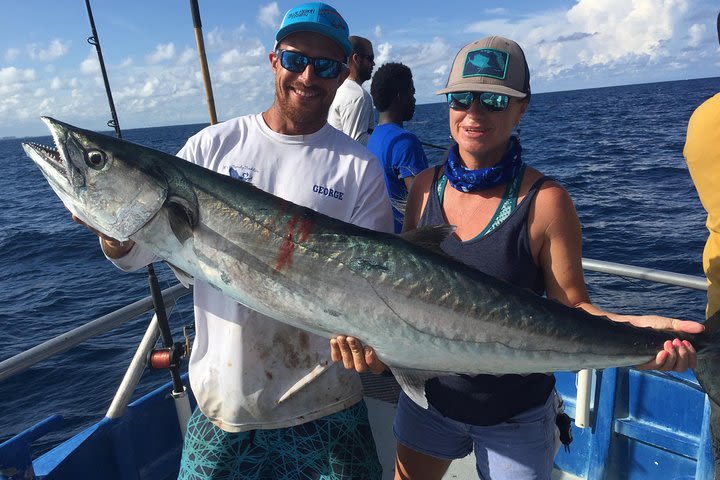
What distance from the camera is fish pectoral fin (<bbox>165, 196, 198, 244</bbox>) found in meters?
2.43

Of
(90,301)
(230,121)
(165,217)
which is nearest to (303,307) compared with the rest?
(165,217)

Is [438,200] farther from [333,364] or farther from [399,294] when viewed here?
[333,364]

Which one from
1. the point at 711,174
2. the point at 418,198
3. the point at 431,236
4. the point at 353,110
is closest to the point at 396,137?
the point at 353,110

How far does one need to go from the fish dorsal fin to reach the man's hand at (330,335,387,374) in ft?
1.82

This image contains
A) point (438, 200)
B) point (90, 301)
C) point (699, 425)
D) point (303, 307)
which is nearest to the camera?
point (303, 307)

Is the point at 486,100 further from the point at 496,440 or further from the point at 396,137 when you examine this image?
the point at 396,137

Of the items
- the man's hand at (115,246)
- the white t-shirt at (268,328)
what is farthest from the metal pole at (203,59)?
the man's hand at (115,246)

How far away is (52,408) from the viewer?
896 cm

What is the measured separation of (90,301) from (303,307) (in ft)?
45.1

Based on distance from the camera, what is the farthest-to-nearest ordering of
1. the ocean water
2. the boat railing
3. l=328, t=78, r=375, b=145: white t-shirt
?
the ocean water, l=328, t=78, r=375, b=145: white t-shirt, the boat railing

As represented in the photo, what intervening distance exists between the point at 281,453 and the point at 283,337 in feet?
2.07

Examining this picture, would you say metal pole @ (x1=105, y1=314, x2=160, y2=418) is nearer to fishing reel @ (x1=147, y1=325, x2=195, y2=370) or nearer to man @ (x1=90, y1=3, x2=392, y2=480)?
fishing reel @ (x1=147, y1=325, x2=195, y2=370)

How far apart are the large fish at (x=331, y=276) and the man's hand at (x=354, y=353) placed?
0.04 m

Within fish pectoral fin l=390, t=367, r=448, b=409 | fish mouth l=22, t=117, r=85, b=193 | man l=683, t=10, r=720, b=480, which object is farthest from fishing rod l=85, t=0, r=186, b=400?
man l=683, t=10, r=720, b=480
